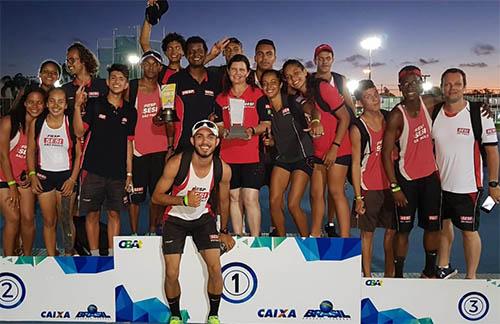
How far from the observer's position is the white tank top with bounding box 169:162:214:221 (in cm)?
428

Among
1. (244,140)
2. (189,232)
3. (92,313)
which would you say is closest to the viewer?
(189,232)

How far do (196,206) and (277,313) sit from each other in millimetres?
1373

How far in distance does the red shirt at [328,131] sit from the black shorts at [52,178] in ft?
8.55

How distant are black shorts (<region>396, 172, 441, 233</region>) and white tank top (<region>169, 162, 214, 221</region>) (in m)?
1.92

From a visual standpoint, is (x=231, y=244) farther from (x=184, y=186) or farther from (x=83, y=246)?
(x=83, y=246)

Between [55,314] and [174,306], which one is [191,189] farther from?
[55,314]

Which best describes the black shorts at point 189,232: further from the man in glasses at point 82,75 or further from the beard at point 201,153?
the man in glasses at point 82,75

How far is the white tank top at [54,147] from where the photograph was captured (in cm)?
487

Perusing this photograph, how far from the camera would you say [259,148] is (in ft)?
16.2

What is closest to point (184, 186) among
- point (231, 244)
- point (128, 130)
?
point (231, 244)

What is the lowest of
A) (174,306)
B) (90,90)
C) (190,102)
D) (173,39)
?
(174,306)

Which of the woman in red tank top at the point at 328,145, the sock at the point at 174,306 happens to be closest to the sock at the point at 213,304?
the sock at the point at 174,306

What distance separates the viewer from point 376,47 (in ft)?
21.5

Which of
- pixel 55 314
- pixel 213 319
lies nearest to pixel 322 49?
pixel 213 319
